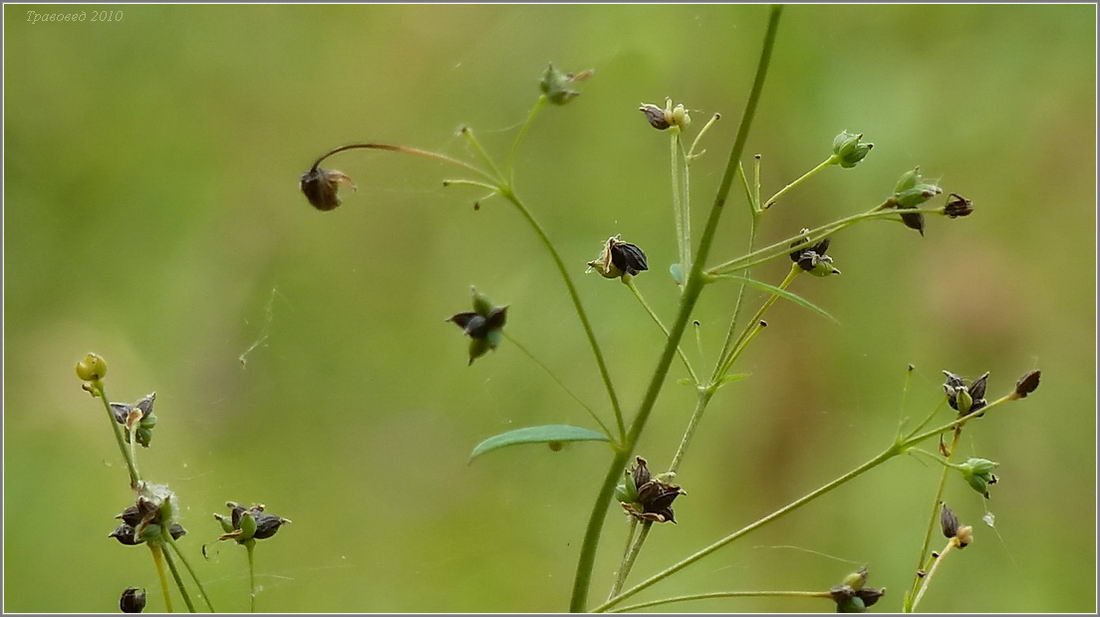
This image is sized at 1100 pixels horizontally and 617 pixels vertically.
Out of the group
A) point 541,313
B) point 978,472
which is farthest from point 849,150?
point 541,313

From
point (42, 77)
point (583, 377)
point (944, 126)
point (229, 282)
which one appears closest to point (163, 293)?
point (229, 282)

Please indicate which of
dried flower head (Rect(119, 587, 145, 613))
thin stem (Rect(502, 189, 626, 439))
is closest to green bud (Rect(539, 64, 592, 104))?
thin stem (Rect(502, 189, 626, 439))

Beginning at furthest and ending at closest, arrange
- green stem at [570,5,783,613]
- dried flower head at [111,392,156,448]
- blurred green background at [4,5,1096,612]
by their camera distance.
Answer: blurred green background at [4,5,1096,612]
dried flower head at [111,392,156,448]
green stem at [570,5,783,613]

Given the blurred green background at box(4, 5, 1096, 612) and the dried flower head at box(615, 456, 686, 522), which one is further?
the blurred green background at box(4, 5, 1096, 612)

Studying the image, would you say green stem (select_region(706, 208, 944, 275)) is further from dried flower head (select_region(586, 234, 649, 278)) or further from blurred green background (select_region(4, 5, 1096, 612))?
blurred green background (select_region(4, 5, 1096, 612))

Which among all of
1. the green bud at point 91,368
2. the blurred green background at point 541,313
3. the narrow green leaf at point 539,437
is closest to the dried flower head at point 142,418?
the green bud at point 91,368

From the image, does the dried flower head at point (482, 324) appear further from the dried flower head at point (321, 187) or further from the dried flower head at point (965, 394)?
the dried flower head at point (965, 394)

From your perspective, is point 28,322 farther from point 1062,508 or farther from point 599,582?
point 1062,508
